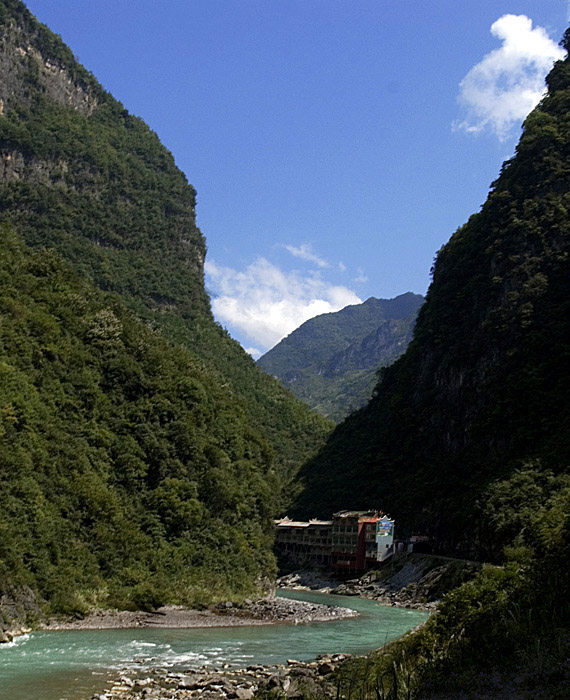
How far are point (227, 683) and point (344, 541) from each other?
77182mm

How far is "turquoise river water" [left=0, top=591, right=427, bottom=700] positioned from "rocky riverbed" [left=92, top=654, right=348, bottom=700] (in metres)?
1.16

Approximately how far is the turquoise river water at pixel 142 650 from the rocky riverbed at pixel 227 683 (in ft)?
3.79

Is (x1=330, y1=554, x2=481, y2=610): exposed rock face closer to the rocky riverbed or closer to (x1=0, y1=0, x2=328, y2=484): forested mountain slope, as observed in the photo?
the rocky riverbed

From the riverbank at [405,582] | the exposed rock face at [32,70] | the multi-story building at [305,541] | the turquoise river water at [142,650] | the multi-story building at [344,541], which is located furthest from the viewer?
the exposed rock face at [32,70]

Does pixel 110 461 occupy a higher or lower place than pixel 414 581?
higher

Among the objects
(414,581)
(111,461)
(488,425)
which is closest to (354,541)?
(414,581)

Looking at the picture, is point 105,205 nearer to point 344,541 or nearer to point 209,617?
point 344,541

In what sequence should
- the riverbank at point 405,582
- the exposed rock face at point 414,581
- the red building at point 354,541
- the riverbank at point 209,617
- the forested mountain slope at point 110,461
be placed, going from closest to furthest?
the riverbank at point 209,617 < the forested mountain slope at point 110,461 < the exposed rock face at point 414,581 < the riverbank at point 405,582 < the red building at point 354,541

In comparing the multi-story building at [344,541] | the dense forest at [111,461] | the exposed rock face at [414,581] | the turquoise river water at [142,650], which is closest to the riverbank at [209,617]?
the dense forest at [111,461]

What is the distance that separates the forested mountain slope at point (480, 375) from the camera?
8581 centimetres

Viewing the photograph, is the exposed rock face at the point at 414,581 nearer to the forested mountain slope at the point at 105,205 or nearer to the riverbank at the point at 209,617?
the riverbank at the point at 209,617

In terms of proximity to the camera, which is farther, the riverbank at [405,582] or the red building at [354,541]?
the red building at [354,541]

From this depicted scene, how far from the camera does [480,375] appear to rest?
330ft

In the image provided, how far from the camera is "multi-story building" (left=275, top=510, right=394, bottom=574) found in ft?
322
